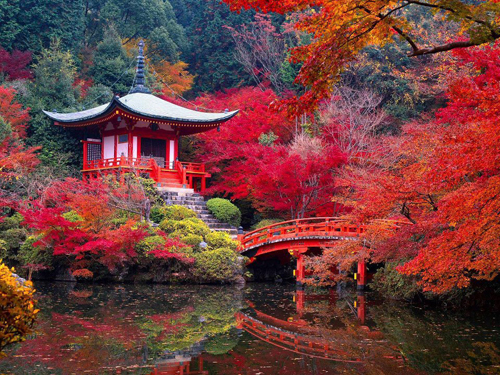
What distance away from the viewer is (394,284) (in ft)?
48.0

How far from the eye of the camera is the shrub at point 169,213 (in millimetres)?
18719

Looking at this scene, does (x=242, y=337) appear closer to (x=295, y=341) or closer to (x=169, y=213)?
(x=295, y=341)

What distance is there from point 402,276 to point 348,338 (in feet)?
15.7

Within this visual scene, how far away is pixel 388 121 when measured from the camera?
932 inches

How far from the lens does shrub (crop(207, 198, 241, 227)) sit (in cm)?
2034

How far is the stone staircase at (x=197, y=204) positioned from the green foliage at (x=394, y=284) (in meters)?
5.79

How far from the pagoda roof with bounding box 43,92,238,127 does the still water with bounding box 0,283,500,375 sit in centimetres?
868

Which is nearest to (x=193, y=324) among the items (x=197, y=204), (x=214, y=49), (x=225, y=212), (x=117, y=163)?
(x=225, y=212)

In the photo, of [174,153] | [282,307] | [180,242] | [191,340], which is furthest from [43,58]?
[191,340]

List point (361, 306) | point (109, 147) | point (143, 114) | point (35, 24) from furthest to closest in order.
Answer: point (35, 24)
point (109, 147)
point (143, 114)
point (361, 306)

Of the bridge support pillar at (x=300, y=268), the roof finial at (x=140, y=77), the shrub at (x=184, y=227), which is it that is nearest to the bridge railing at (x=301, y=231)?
the bridge support pillar at (x=300, y=268)

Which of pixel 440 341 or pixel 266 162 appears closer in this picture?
pixel 440 341

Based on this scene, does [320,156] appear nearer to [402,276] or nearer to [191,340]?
[402,276]

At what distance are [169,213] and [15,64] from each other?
13233 mm
